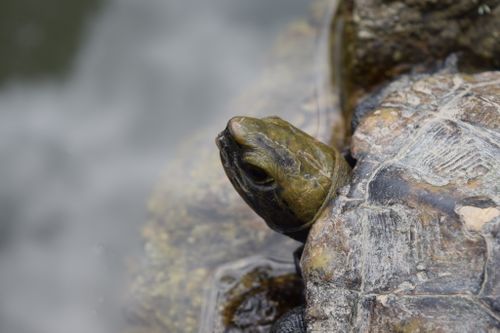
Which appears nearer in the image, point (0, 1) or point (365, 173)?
point (365, 173)

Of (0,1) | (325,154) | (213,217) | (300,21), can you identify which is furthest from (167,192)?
(0,1)

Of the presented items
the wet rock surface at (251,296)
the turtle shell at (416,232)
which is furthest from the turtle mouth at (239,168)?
the wet rock surface at (251,296)

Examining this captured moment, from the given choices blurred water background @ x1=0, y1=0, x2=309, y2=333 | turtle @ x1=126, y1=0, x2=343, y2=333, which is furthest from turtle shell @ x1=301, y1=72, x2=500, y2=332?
blurred water background @ x1=0, y1=0, x2=309, y2=333

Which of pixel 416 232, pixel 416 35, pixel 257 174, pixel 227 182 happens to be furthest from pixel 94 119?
pixel 416 232

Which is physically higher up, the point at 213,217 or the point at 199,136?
the point at 199,136

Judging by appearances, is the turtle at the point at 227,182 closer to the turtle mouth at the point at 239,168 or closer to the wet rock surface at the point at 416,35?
the wet rock surface at the point at 416,35

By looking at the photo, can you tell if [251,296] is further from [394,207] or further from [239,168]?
[394,207]

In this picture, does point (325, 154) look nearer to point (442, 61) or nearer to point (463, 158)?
point (463, 158)
